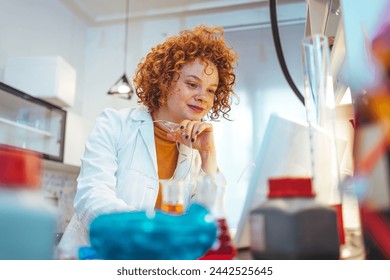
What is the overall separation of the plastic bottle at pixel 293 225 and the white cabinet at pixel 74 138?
93.2 inches

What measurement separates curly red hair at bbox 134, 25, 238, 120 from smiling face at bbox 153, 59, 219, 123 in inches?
0.9

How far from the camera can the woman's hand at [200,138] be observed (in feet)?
2.46

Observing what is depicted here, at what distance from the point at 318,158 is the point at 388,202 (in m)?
0.12

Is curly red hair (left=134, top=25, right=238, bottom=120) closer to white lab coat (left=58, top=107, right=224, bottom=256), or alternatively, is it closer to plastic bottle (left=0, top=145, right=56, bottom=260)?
white lab coat (left=58, top=107, right=224, bottom=256)

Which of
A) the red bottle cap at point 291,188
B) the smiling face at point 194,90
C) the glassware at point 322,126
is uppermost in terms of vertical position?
the smiling face at point 194,90

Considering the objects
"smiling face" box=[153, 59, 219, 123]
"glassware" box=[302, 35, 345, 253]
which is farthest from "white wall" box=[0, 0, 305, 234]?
"glassware" box=[302, 35, 345, 253]

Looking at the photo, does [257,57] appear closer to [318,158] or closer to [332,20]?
[332,20]

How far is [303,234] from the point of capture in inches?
13.2

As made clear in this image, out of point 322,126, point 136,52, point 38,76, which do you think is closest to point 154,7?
point 136,52

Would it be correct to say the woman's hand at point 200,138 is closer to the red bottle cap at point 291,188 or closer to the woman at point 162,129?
the woman at point 162,129

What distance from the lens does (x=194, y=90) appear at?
0.96 metres

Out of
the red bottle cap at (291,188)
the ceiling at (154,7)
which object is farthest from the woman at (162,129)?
the ceiling at (154,7)

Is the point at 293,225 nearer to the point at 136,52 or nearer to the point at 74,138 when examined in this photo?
the point at 74,138

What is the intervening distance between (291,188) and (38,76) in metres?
2.36
